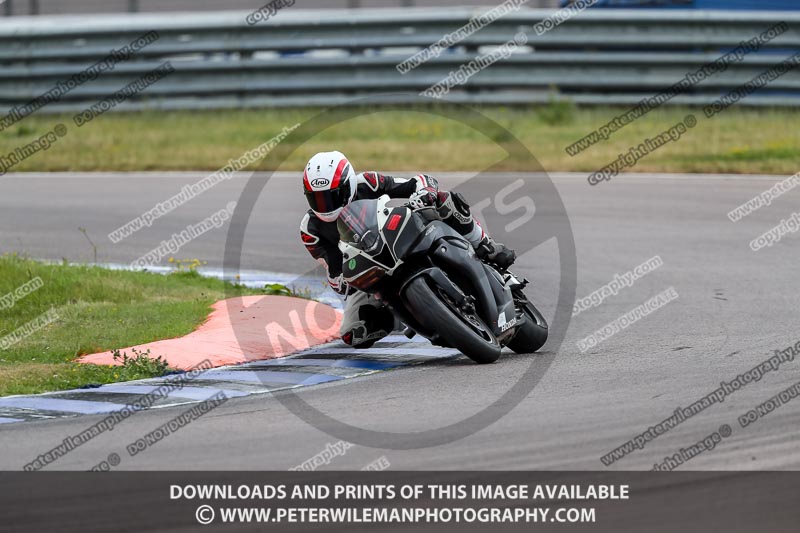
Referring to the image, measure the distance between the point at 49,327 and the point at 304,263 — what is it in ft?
12.5

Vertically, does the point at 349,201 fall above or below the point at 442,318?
above

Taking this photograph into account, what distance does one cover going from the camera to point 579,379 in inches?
327

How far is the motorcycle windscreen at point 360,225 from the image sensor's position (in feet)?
28.2

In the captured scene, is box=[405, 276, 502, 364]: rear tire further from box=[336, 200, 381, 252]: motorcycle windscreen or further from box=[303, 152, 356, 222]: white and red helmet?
box=[303, 152, 356, 222]: white and red helmet

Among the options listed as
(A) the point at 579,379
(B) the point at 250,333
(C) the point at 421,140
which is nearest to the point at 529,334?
(A) the point at 579,379

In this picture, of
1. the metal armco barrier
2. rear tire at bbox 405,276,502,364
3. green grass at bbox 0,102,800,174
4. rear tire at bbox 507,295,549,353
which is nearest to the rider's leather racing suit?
rear tire at bbox 507,295,549,353

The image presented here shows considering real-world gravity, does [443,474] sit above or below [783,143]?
below

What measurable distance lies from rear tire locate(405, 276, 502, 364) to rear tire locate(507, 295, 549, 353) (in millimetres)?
628

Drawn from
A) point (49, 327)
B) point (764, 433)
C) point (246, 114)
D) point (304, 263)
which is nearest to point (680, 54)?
point (246, 114)

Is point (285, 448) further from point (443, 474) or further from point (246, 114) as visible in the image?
point (246, 114)

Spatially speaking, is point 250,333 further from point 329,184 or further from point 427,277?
point 427,277

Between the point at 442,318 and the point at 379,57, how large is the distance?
14.4 metres

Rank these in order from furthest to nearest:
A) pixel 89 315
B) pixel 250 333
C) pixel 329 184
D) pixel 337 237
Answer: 1. pixel 89 315
2. pixel 250 333
3. pixel 337 237
4. pixel 329 184

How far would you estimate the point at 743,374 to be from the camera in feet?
26.7
